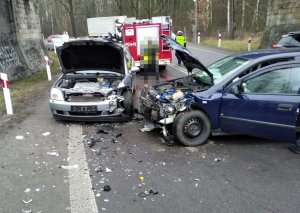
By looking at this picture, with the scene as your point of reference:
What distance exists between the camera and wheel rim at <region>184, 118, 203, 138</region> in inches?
229

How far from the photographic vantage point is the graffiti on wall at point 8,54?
42.9 ft

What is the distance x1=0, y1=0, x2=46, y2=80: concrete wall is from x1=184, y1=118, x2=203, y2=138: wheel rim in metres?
9.35

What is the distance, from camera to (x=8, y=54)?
13719mm

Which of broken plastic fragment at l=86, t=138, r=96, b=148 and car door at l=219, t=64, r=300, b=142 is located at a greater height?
car door at l=219, t=64, r=300, b=142

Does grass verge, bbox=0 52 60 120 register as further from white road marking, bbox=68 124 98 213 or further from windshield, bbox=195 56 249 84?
windshield, bbox=195 56 249 84

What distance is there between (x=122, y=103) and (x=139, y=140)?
136 cm

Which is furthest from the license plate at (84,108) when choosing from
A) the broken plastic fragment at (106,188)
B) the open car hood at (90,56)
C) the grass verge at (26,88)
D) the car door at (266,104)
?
the broken plastic fragment at (106,188)

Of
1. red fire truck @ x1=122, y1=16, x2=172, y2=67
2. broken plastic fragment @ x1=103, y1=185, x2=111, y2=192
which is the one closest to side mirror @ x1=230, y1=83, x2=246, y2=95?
broken plastic fragment @ x1=103, y1=185, x2=111, y2=192

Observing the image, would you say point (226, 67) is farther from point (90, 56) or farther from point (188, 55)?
point (90, 56)

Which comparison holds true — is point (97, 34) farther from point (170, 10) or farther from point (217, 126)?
point (217, 126)

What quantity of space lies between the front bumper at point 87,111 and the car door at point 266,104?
2.45 meters

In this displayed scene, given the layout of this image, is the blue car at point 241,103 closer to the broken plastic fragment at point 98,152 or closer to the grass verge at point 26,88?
the broken plastic fragment at point 98,152

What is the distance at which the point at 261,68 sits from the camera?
18.5 ft

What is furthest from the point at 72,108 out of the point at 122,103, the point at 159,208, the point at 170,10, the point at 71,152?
the point at 170,10
